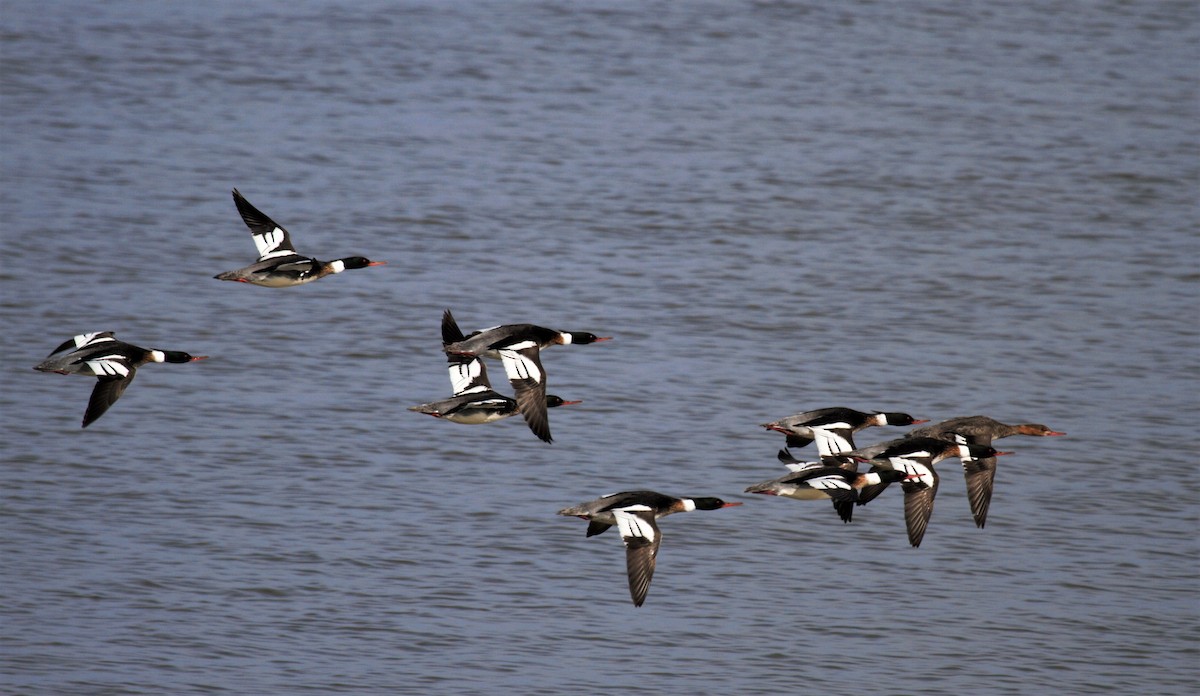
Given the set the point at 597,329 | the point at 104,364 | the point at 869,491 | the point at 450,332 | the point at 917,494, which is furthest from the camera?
the point at 597,329

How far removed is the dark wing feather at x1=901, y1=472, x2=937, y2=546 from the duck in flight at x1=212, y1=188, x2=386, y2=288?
3.60 metres

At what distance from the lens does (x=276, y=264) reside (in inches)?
430

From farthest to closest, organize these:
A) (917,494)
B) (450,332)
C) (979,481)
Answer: (450,332)
(979,481)
(917,494)

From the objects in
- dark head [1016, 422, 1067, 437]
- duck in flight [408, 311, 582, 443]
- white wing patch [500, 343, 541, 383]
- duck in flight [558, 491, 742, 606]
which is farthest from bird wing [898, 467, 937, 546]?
white wing patch [500, 343, 541, 383]

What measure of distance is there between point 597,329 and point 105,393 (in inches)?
255

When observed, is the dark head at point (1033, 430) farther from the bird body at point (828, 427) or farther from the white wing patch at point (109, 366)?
the white wing patch at point (109, 366)

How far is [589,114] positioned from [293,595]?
1143cm

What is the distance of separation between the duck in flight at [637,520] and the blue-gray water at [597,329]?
1.36m

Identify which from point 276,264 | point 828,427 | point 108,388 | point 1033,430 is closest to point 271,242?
point 276,264

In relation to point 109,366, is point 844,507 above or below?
below

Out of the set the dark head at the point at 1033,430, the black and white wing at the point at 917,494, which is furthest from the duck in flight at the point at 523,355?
the dark head at the point at 1033,430

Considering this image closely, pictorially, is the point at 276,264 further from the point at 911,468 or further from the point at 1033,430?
the point at 1033,430

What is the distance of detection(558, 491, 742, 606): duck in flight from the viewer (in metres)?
9.42

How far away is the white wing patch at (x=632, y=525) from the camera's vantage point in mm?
9594
